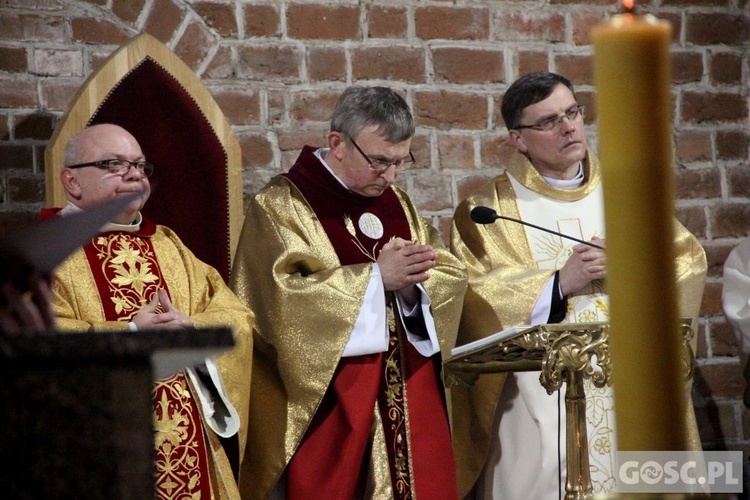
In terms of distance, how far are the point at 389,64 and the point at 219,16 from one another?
0.72 m

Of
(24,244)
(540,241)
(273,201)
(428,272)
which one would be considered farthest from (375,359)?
(24,244)

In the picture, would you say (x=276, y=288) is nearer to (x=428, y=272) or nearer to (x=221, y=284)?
(x=221, y=284)

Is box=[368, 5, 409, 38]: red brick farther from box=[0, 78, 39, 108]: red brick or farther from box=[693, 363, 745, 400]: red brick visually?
box=[693, 363, 745, 400]: red brick

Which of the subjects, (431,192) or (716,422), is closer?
(431,192)

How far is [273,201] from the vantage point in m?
3.84

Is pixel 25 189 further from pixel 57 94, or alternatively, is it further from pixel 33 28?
pixel 33 28

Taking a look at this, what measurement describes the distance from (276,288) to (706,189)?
2.34 metres

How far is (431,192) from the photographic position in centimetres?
475

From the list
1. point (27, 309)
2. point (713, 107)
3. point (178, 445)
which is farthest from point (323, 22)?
point (27, 309)

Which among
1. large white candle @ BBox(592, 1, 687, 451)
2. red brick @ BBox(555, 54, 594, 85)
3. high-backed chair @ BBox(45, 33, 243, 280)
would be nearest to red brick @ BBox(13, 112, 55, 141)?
high-backed chair @ BBox(45, 33, 243, 280)

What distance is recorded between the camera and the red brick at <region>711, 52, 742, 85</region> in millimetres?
5168

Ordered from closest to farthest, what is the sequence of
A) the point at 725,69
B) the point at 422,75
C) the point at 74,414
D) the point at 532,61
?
the point at 74,414, the point at 422,75, the point at 532,61, the point at 725,69

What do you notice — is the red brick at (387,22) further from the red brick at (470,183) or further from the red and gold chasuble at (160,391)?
the red and gold chasuble at (160,391)

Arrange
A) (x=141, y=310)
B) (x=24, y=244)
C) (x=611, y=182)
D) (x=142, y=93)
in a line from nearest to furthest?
(x=611, y=182) → (x=24, y=244) → (x=141, y=310) → (x=142, y=93)
